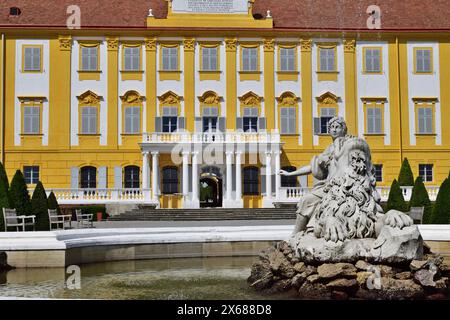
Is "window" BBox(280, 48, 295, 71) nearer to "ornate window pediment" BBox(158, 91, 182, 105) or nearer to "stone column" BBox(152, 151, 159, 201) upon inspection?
"ornate window pediment" BBox(158, 91, 182, 105)

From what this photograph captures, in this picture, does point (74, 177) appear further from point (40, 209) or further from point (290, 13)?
point (40, 209)

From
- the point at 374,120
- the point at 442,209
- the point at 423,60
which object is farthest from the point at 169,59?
the point at 442,209

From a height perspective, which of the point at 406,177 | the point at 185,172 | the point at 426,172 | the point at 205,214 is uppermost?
the point at 185,172

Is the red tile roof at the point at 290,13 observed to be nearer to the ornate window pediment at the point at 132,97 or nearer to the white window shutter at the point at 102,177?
the ornate window pediment at the point at 132,97

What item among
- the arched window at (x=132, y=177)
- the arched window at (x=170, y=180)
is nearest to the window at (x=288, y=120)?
the arched window at (x=170, y=180)

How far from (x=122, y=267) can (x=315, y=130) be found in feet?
73.3

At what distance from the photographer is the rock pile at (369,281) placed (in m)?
7.63

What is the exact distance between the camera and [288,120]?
105 ft

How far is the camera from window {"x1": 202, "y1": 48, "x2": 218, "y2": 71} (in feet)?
105

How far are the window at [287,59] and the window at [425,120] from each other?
6.64m

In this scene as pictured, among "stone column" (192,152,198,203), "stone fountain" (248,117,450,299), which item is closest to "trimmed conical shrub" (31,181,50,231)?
"stone fountain" (248,117,450,299)

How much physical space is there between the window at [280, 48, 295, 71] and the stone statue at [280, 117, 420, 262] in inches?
916

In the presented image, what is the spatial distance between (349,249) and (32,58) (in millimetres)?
26393

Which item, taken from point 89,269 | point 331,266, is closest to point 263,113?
point 89,269
